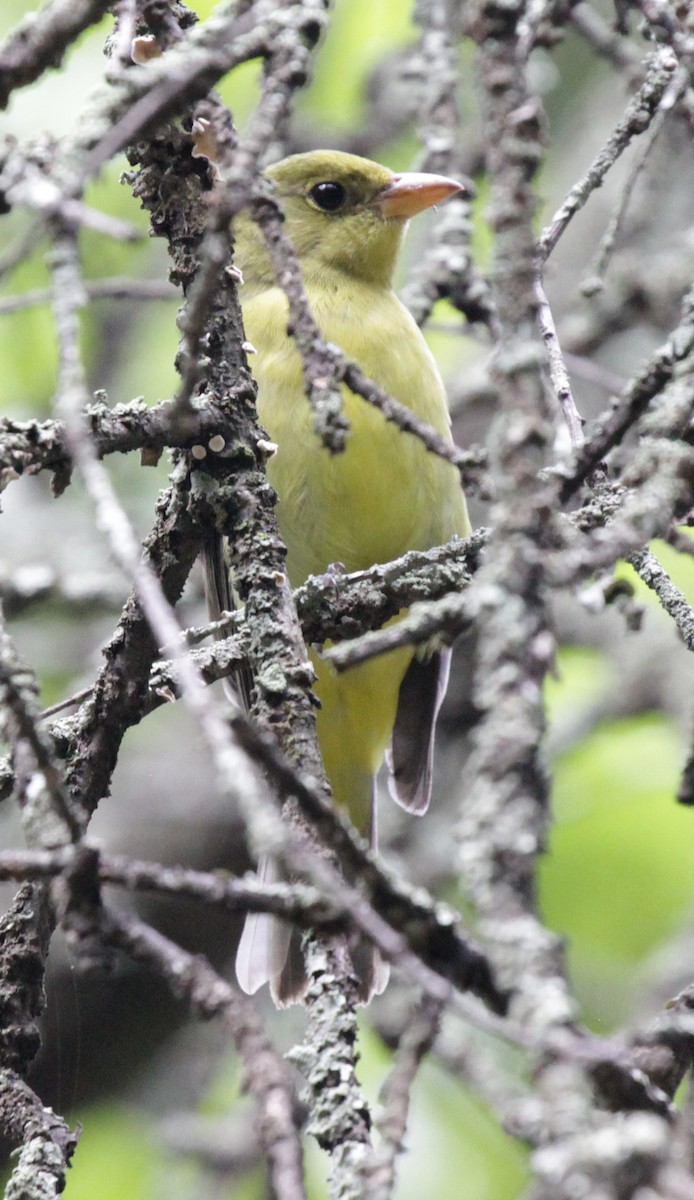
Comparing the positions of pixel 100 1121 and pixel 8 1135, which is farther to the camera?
pixel 100 1121

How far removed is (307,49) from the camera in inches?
70.2

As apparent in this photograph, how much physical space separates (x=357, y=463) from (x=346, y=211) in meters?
1.21

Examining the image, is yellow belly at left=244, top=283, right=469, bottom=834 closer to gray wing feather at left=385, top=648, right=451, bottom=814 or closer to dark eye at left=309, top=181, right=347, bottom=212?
gray wing feather at left=385, top=648, right=451, bottom=814

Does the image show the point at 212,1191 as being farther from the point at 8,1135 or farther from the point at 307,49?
the point at 307,49

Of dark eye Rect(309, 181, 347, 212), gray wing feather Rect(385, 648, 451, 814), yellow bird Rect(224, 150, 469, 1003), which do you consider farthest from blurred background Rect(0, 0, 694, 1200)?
dark eye Rect(309, 181, 347, 212)

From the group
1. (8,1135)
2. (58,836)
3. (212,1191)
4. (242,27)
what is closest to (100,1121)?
(212,1191)

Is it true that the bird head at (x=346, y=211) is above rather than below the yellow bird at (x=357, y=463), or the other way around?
above

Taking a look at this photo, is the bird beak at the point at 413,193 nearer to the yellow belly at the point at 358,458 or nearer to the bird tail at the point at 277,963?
the yellow belly at the point at 358,458

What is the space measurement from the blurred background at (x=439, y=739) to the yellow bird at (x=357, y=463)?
0.29m

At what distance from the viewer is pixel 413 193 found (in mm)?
4723

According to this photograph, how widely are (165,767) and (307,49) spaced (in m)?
3.45

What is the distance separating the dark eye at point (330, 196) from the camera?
504cm

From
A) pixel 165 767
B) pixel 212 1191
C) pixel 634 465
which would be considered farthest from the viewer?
pixel 165 767

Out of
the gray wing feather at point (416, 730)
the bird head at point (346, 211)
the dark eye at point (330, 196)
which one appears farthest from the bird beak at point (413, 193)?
the gray wing feather at point (416, 730)
